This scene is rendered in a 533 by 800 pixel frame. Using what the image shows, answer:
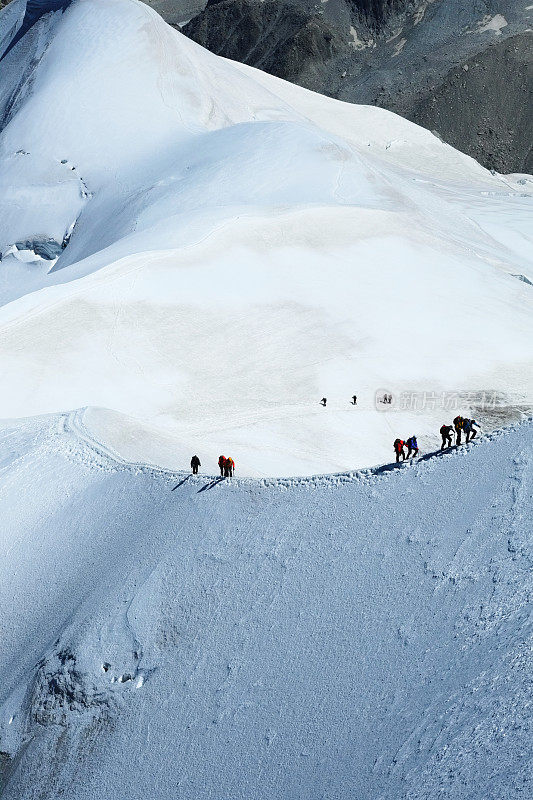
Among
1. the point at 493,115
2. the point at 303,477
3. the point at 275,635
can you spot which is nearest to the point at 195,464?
the point at 303,477

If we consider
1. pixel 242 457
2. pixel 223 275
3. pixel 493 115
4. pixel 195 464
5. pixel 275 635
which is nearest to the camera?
pixel 275 635

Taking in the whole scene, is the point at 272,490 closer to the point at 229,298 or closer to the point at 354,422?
the point at 354,422

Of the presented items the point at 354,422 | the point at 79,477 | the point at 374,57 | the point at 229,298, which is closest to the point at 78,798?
the point at 79,477

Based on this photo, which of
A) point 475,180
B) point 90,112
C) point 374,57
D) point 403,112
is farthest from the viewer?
point 374,57

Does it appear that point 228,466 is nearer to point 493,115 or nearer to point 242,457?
point 242,457

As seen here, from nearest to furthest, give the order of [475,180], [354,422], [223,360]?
[354,422] < [223,360] < [475,180]

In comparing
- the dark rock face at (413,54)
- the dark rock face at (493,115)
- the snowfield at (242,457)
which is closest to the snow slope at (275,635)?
the snowfield at (242,457)

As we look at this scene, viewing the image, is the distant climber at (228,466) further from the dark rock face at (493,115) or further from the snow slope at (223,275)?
the dark rock face at (493,115)
